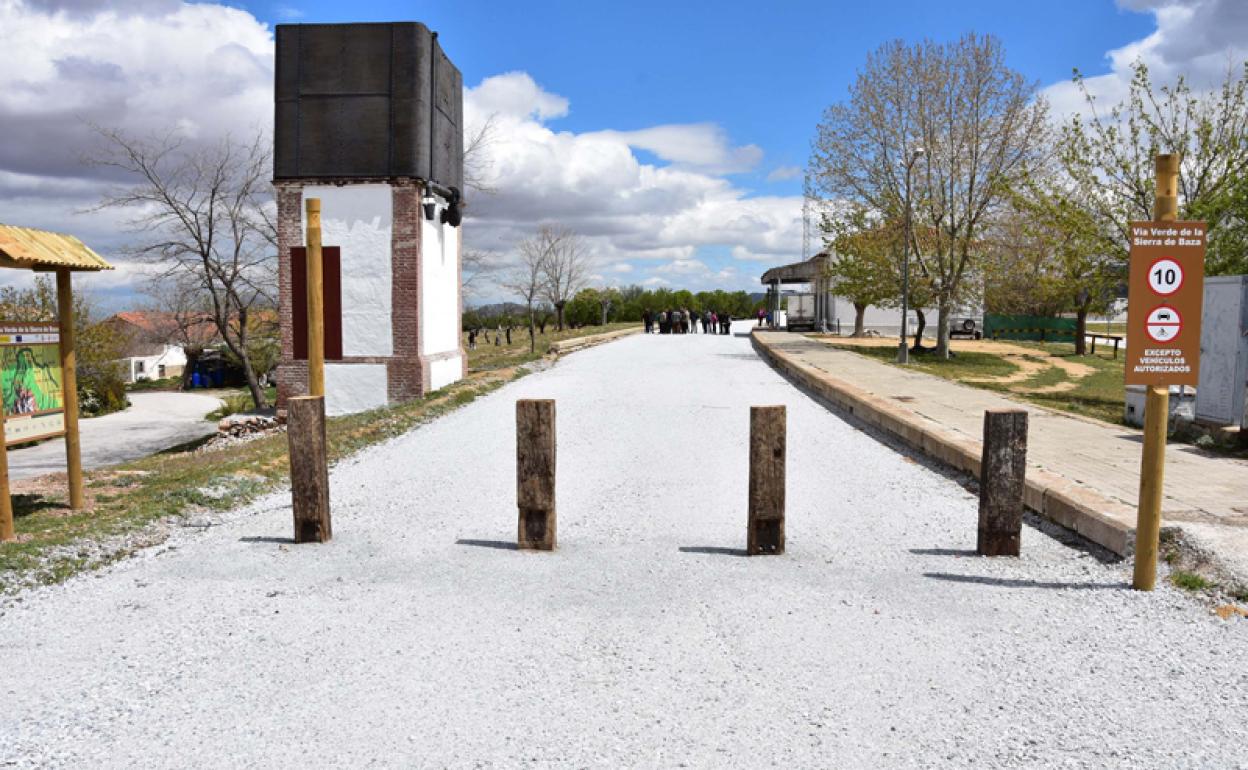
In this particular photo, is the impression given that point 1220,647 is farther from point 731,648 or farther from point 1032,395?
point 1032,395

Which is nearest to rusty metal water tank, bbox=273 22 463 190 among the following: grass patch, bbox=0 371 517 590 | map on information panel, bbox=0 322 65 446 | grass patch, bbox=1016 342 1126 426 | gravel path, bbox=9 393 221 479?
grass patch, bbox=0 371 517 590

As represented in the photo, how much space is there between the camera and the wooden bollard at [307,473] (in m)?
6.11

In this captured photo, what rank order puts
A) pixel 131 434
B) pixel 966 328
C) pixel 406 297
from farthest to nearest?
1. pixel 966 328
2. pixel 131 434
3. pixel 406 297

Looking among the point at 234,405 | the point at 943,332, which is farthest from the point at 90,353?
the point at 943,332

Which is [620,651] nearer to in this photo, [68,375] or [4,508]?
[4,508]

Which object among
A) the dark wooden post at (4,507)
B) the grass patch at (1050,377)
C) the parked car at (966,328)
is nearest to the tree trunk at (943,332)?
the grass patch at (1050,377)

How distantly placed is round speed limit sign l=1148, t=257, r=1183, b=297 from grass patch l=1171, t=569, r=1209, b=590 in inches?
65.3

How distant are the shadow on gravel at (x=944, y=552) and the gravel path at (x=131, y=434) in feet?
56.9

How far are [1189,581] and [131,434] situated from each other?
34.3 meters

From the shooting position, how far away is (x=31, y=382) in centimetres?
679

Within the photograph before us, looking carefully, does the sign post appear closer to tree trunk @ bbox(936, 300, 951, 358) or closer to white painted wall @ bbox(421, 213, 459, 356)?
white painted wall @ bbox(421, 213, 459, 356)

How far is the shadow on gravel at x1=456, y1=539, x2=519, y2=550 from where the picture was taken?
19.5ft

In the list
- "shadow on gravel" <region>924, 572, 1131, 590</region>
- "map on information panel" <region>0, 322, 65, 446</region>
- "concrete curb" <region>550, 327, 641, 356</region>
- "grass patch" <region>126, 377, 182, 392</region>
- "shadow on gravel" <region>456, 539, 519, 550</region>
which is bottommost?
"grass patch" <region>126, 377, 182, 392</region>

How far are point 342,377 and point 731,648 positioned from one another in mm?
15085
